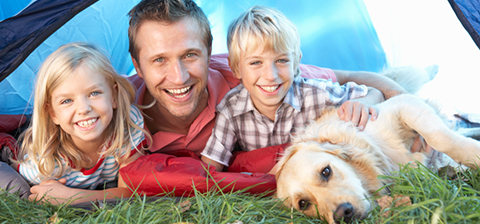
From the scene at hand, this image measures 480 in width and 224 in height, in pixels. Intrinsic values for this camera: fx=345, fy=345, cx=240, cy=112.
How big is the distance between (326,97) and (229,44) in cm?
85

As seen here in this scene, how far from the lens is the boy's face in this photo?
2.40 metres

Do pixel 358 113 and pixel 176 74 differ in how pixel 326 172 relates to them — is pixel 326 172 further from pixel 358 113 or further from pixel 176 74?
pixel 176 74

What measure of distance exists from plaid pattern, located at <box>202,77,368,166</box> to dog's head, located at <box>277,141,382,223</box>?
60 cm

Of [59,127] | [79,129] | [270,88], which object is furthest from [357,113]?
[59,127]

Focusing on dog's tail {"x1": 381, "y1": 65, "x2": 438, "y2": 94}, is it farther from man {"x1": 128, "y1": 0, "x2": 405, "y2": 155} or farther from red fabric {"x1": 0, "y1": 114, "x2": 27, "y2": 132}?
red fabric {"x1": 0, "y1": 114, "x2": 27, "y2": 132}

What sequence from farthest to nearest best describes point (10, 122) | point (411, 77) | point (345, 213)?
point (411, 77) < point (10, 122) < point (345, 213)

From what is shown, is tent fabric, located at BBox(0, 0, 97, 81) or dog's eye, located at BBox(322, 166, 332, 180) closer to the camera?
dog's eye, located at BBox(322, 166, 332, 180)

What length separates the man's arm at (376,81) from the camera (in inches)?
116

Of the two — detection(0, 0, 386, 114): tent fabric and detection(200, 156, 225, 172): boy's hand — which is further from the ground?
detection(0, 0, 386, 114): tent fabric

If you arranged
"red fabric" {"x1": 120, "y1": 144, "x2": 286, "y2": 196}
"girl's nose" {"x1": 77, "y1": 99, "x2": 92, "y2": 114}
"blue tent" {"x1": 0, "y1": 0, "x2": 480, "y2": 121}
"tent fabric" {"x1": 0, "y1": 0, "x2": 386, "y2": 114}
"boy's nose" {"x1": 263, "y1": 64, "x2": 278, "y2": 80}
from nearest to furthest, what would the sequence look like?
"red fabric" {"x1": 120, "y1": 144, "x2": 286, "y2": 196} < "girl's nose" {"x1": 77, "y1": 99, "x2": 92, "y2": 114} < "boy's nose" {"x1": 263, "y1": 64, "x2": 278, "y2": 80} < "blue tent" {"x1": 0, "y1": 0, "x2": 480, "y2": 121} < "tent fabric" {"x1": 0, "y1": 0, "x2": 386, "y2": 114}

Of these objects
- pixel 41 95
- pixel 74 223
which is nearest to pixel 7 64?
pixel 41 95

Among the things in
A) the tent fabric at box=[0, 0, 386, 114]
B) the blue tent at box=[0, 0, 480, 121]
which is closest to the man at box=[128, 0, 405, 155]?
the blue tent at box=[0, 0, 480, 121]

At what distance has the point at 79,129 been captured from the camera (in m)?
2.31

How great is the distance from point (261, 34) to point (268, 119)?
686mm
